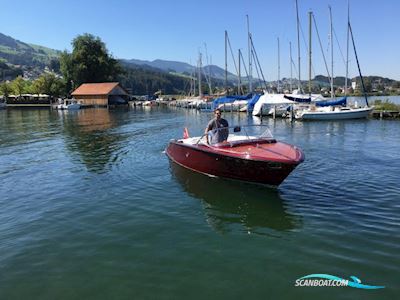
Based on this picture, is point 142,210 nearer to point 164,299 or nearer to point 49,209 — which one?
point 49,209

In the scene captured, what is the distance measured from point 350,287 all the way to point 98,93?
94390 mm

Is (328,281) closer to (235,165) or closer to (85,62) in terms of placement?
(235,165)

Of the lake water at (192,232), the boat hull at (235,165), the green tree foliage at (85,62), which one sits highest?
the green tree foliage at (85,62)

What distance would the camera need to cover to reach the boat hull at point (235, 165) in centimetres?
1144

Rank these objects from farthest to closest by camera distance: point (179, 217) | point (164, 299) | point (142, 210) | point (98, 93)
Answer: point (98, 93) → point (142, 210) → point (179, 217) → point (164, 299)

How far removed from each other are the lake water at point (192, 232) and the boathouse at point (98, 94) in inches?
3163

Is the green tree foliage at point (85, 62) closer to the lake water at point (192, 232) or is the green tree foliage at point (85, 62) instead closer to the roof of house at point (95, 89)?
the roof of house at point (95, 89)

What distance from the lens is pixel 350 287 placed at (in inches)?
253

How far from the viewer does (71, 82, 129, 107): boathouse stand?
94.4m

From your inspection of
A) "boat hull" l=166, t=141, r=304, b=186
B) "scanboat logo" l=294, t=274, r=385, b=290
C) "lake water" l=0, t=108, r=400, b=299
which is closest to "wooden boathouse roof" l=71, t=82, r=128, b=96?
"lake water" l=0, t=108, r=400, b=299

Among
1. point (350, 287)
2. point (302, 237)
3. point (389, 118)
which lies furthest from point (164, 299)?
point (389, 118)

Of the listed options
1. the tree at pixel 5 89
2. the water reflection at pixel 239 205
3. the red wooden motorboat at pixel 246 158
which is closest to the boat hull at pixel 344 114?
the red wooden motorboat at pixel 246 158

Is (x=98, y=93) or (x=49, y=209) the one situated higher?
(x=98, y=93)

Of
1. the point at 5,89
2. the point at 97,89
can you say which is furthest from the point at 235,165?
the point at 5,89
